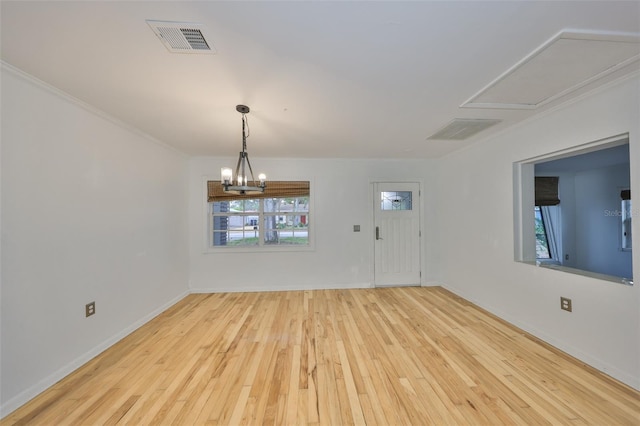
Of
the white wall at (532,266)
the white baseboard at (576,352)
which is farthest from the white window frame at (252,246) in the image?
the white baseboard at (576,352)

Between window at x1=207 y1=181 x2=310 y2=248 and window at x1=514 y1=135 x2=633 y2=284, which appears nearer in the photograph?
window at x1=514 y1=135 x2=633 y2=284

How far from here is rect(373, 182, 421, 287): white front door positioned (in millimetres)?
4422

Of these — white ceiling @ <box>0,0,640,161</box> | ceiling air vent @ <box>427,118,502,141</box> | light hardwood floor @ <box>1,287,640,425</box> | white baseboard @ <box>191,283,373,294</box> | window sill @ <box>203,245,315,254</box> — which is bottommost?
light hardwood floor @ <box>1,287,640,425</box>

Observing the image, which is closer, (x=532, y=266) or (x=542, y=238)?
(x=532, y=266)

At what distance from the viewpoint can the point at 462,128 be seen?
9.37ft

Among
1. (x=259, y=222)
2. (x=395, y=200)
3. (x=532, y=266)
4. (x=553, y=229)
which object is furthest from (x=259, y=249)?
(x=553, y=229)

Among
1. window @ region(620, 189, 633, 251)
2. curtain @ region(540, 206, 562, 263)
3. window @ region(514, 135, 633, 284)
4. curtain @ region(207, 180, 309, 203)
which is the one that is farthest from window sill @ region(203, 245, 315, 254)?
curtain @ region(540, 206, 562, 263)

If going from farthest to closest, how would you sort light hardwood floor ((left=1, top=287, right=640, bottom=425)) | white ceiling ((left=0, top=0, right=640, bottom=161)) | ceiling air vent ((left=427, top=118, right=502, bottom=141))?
ceiling air vent ((left=427, top=118, right=502, bottom=141)) → light hardwood floor ((left=1, top=287, right=640, bottom=425)) → white ceiling ((left=0, top=0, right=640, bottom=161))

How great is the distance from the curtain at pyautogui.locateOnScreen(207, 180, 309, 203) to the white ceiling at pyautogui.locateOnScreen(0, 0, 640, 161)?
1.75m

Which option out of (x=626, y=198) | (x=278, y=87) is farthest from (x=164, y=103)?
(x=626, y=198)

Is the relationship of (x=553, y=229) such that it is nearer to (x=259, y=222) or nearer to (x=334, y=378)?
(x=334, y=378)

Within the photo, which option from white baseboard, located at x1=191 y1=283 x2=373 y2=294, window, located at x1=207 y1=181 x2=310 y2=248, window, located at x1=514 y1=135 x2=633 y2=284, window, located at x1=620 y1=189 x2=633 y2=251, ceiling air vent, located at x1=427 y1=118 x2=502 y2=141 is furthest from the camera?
window, located at x1=207 y1=181 x2=310 y2=248

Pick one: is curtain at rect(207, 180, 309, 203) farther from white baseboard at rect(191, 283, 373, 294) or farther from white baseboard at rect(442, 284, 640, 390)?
white baseboard at rect(442, 284, 640, 390)

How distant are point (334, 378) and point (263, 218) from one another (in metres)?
2.98
